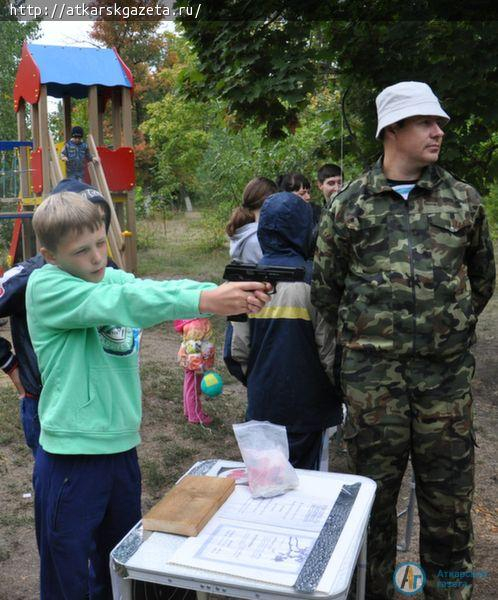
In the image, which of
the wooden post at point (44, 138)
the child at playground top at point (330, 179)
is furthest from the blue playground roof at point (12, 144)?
the child at playground top at point (330, 179)

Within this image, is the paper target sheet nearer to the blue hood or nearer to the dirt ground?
the blue hood

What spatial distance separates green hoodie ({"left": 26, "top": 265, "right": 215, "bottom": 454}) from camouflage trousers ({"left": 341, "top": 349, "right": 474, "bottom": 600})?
0.87 meters

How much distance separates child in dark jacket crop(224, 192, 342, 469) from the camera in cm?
277

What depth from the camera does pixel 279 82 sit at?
4.43 metres

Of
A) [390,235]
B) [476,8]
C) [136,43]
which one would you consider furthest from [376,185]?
[136,43]

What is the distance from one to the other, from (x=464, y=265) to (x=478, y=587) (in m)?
1.46

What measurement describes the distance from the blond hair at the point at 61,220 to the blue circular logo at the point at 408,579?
1.85 m

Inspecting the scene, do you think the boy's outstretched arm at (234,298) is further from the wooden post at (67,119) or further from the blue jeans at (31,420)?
the wooden post at (67,119)

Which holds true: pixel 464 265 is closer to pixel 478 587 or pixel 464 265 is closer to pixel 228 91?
pixel 478 587

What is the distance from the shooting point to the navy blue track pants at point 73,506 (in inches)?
75.9

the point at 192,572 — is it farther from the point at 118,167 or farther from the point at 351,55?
the point at 118,167

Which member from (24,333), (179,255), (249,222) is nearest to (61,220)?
(24,333)

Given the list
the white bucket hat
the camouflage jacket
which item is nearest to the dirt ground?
the camouflage jacket

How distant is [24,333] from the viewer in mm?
2496
